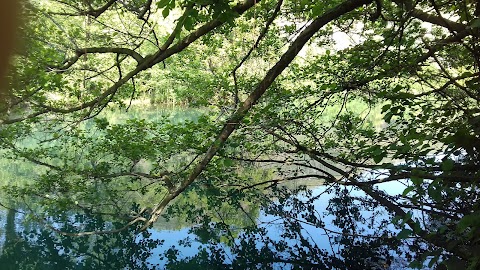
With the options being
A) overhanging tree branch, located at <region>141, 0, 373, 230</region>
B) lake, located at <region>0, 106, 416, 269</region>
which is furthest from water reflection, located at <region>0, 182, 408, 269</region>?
overhanging tree branch, located at <region>141, 0, 373, 230</region>

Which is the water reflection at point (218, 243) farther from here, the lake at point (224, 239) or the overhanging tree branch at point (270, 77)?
the overhanging tree branch at point (270, 77)

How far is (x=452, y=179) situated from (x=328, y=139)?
331 centimetres

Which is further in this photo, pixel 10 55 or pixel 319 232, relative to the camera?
pixel 319 232

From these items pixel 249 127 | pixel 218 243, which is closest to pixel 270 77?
pixel 249 127

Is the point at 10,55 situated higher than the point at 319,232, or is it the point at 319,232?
the point at 319,232

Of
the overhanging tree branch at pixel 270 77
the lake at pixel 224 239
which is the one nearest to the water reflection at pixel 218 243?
the lake at pixel 224 239

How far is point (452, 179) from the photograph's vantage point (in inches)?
59.9

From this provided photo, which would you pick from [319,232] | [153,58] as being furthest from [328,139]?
[153,58]

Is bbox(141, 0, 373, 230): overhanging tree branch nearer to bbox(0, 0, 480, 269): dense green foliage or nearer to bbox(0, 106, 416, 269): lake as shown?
bbox(0, 0, 480, 269): dense green foliage

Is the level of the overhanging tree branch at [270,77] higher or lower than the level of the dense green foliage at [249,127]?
lower

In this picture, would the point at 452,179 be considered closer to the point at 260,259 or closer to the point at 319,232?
the point at 260,259

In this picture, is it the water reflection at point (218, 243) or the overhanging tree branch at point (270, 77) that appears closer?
the overhanging tree branch at point (270, 77)

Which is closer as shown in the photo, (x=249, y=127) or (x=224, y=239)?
(x=249, y=127)

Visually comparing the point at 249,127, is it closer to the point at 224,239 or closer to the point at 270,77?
the point at 270,77
